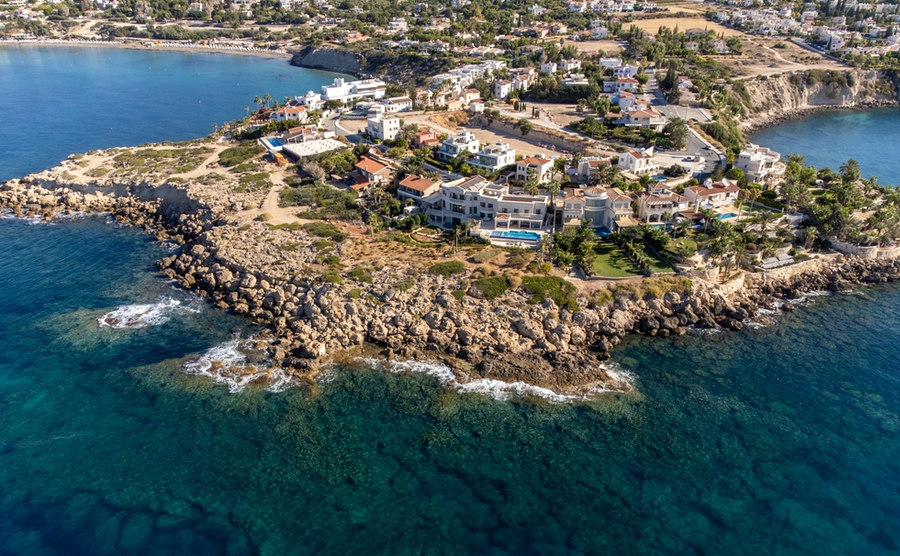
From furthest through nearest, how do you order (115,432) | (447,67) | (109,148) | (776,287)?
(447,67) → (109,148) → (776,287) → (115,432)

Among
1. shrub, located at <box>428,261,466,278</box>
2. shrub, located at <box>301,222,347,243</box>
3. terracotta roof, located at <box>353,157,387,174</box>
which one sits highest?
terracotta roof, located at <box>353,157,387,174</box>

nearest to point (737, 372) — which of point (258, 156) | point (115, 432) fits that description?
point (115, 432)

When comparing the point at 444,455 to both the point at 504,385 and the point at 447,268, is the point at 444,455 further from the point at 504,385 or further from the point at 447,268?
the point at 447,268

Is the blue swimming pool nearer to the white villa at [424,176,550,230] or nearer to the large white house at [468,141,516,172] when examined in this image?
the white villa at [424,176,550,230]

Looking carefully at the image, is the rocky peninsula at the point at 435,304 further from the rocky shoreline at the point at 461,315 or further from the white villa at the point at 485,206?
the white villa at the point at 485,206

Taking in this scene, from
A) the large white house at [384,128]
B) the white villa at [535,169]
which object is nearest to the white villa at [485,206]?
the white villa at [535,169]

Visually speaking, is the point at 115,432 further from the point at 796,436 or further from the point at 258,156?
the point at 258,156

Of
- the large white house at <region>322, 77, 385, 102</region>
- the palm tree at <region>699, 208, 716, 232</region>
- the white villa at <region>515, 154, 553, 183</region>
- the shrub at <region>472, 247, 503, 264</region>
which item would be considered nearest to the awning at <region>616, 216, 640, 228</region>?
the palm tree at <region>699, 208, 716, 232</region>
